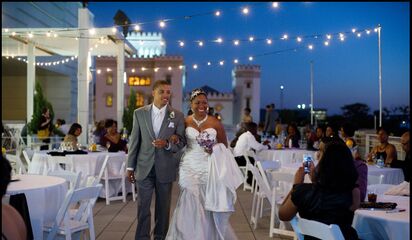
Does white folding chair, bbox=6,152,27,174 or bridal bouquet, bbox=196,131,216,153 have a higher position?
bridal bouquet, bbox=196,131,216,153

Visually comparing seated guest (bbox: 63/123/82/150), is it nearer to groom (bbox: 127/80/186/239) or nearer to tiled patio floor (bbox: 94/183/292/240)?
tiled patio floor (bbox: 94/183/292/240)

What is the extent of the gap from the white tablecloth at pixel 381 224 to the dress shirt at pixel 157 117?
192 cm

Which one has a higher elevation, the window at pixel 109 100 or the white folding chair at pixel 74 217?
the window at pixel 109 100

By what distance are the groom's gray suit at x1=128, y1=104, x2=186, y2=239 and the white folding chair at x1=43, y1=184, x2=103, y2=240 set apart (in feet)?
1.54

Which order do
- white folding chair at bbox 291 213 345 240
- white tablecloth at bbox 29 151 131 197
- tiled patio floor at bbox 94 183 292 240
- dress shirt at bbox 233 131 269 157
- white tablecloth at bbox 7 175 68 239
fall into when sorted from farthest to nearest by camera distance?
1. dress shirt at bbox 233 131 269 157
2. white tablecloth at bbox 29 151 131 197
3. tiled patio floor at bbox 94 183 292 240
4. white tablecloth at bbox 7 175 68 239
5. white folding chair at bbox 291 213 345 240

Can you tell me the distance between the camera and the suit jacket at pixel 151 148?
430 centimetres

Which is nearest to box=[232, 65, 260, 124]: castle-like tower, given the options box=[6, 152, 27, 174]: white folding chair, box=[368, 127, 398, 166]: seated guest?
box=[368, 127, 398, 166]: seated guest

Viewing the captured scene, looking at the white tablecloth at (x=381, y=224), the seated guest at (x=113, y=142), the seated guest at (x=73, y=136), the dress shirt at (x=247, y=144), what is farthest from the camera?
the dress shirt at (x=247, y=144)

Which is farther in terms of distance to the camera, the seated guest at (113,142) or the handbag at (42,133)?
the handbag at (42,133)

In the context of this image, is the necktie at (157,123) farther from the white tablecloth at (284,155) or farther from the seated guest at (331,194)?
the white tablecloth at (284,155)

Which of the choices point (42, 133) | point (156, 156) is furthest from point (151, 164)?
point (42, 133)

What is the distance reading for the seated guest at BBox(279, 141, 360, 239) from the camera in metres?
2.88

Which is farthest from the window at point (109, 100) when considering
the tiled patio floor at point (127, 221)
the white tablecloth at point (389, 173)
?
the white tablecloth at point (389, 173)

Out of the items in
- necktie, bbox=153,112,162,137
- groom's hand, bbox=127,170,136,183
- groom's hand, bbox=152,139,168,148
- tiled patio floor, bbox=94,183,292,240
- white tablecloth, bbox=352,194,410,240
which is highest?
necktie, bbox=153,112,162,137
